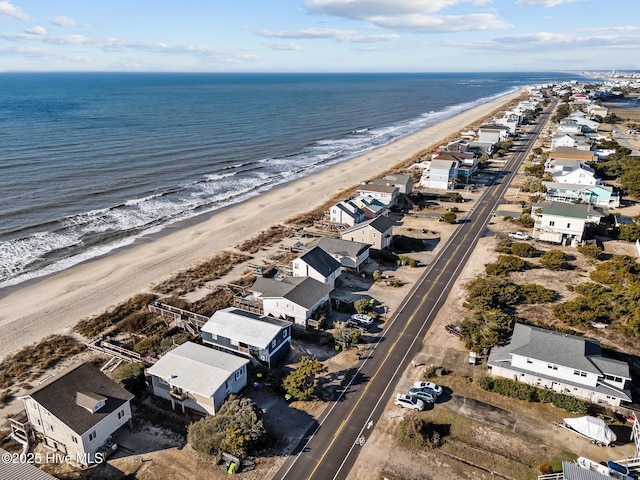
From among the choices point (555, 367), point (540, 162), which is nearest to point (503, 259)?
point (555, 367)

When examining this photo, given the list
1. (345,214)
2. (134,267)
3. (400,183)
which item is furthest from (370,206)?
(134,267)

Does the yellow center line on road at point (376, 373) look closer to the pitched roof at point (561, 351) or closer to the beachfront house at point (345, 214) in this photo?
the pitched roof at point (561, 351)

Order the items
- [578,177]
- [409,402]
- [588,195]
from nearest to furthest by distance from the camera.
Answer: [409,402] → [588,195] → [578,177]

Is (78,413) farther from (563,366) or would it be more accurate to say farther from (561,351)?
(561,351)

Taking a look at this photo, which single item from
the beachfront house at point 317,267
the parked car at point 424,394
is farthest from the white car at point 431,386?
the beachfront house at point 317,267

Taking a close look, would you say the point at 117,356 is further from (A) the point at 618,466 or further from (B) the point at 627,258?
(B) the point at 627,258

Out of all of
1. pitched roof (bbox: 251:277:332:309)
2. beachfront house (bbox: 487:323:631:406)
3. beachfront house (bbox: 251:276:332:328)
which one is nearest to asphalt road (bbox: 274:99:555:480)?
beachfront house (bbox: 251:276:332:328)

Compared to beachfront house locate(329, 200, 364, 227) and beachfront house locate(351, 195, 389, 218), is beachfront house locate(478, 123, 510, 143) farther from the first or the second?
beachfront house locate(329, 200, 364, 227)

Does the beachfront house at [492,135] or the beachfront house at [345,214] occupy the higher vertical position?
the beachfront house at [492,135]
